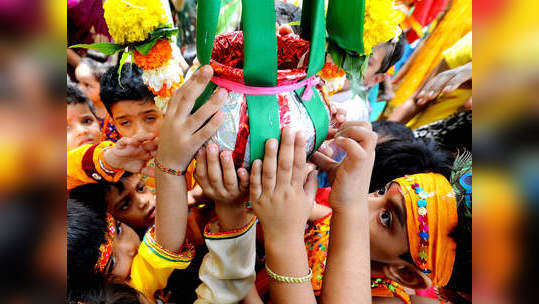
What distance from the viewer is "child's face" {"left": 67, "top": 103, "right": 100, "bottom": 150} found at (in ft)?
3.90

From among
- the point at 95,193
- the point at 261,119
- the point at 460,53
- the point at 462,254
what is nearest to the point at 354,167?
the point at 261,119

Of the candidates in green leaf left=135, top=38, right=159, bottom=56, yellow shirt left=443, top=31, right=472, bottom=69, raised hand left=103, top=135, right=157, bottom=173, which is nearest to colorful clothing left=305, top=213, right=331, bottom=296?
raised hand left=103, top=135, right=157, bottom=173

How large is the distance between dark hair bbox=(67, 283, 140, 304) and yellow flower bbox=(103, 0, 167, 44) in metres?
0.64

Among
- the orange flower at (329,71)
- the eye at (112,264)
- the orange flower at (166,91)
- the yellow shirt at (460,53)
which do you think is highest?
the yellow shirt at (460,53)

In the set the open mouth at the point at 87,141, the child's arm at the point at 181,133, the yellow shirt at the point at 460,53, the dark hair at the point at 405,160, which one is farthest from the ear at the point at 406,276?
the open mouth at the point at 87,141

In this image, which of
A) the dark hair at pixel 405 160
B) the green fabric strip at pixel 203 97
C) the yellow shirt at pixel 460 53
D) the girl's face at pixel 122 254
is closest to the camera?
the green fabric strip at pixel 203 97

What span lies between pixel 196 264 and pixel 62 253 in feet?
3.19

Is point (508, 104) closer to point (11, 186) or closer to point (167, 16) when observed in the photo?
point (11, 186)

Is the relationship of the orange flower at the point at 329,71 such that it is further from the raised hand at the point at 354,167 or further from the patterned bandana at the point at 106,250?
the patterned bandana at the point at 106,250

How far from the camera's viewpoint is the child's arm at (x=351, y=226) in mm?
792

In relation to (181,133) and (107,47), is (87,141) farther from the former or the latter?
A: (181,133)

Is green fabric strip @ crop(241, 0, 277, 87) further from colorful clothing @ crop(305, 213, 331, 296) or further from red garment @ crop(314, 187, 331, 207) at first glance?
red garment @ crop(314, 187, 331, 207)

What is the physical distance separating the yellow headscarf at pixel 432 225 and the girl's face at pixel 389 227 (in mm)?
25

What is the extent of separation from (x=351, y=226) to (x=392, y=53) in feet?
3.63
